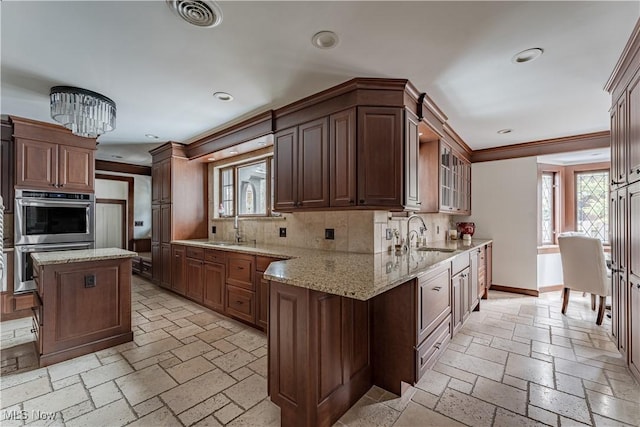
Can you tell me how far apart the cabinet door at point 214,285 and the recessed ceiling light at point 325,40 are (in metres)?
2.70

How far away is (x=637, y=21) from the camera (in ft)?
5.66

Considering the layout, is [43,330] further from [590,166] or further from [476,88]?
[590,166]

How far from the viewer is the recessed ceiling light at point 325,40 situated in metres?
1.84

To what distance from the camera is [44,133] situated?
368 cm

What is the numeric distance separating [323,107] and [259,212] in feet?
6.66

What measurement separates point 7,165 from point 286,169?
3.54 m

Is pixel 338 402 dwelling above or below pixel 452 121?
below

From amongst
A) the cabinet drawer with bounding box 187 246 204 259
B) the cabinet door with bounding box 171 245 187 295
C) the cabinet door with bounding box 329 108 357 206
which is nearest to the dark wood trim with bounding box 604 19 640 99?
the cabinet door with bounding box 329 108 357 206

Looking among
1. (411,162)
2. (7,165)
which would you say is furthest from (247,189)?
(7,165)

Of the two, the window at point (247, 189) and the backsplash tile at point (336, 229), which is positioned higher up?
the window at point (247, 189)

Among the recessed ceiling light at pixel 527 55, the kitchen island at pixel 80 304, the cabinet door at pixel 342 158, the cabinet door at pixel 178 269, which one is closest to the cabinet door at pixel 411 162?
the cabinet door at pixel 342 158

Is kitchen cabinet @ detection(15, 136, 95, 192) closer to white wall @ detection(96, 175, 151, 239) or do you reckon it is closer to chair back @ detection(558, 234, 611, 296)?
white wall @ detection(96, 175, 151, 239)

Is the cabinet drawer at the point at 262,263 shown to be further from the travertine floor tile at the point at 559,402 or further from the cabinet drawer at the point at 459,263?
the travertine floor tile at the point at 559,402

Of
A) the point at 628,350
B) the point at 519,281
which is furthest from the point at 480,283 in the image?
the point at 628,350
